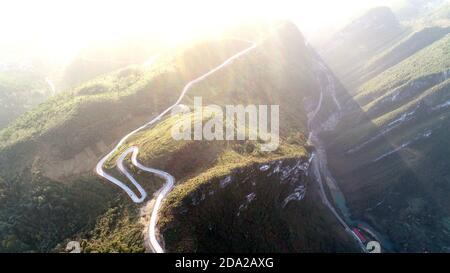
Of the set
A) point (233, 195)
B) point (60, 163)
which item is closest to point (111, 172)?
point (60, 163)

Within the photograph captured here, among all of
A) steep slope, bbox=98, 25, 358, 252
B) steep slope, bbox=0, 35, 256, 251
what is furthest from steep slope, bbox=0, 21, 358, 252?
steep slope, bbox=98, 25, 358, 252

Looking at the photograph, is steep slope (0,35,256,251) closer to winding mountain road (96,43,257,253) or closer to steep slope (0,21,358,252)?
steep slope (0,21,358,252)

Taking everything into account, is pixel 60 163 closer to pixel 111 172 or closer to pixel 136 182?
pixel 111 172

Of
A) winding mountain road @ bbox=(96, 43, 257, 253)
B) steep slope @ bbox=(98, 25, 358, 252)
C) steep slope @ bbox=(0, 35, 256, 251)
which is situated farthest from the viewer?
steep slope @ bbox=(98, 25, 358, 252)

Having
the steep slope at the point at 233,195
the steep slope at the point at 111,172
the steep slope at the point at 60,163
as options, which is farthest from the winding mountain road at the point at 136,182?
the steep slope at the point at 60,163

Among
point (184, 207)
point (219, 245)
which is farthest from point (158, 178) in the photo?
point (219, 245)

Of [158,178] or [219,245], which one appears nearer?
[219,245]

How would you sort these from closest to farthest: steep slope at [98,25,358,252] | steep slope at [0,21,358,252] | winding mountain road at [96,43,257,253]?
1. winding mountain road at [96,43,257,253]
2. steep slope at [0,21,358,252]
3. steep slope at [98,25,358,252]

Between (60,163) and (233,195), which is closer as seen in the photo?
(233,195)

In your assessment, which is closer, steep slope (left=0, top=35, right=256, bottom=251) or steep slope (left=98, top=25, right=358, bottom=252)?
steep slope (left=0, top=35, right=256, bottom=251)

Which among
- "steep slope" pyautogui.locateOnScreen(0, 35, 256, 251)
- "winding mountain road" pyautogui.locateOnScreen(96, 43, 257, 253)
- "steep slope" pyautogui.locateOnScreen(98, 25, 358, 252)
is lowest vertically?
"steep slope" pyautogui.locateOnScreen(98, 25, 358, 252)
